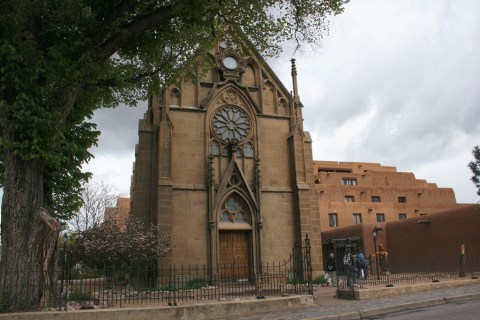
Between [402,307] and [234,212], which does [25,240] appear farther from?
[234,212]

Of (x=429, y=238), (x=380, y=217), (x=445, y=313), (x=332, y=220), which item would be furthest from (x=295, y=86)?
(x=380, y=217)

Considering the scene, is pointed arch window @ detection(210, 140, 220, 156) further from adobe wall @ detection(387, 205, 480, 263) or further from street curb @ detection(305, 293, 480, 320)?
adobe wall @ detection(387, 205, 480, 263)

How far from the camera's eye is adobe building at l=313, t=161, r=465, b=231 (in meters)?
47.1

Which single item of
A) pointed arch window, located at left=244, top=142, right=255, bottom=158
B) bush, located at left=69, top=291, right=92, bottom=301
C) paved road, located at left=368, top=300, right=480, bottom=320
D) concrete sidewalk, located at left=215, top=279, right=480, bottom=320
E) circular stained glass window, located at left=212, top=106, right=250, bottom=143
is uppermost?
circular stained glass window, located at left=212, top=106, right=250, bottom=143

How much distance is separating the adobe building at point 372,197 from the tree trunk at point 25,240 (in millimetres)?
33790

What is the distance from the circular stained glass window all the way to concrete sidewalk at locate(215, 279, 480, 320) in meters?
11.1

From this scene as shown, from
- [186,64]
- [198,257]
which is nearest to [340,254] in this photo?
[198,257]

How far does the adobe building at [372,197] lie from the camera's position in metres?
47.1

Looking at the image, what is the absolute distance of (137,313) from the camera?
34.8ft

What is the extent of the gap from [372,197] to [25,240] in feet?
154

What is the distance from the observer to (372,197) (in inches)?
2085

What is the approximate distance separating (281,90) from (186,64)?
1072cm

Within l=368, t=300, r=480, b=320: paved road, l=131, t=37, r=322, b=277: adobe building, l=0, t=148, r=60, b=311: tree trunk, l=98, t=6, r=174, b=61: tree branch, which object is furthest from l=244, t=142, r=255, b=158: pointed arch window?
l=0, t=148, r=60, b=311: tree trunk

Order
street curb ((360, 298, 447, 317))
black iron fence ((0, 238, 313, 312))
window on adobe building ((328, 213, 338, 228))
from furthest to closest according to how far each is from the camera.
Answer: window on adobe building ((328, 213, 338, 228)) → street curb ((360, 298, 447, 317)) → black iron fence ((0, 238, 313, 312))
